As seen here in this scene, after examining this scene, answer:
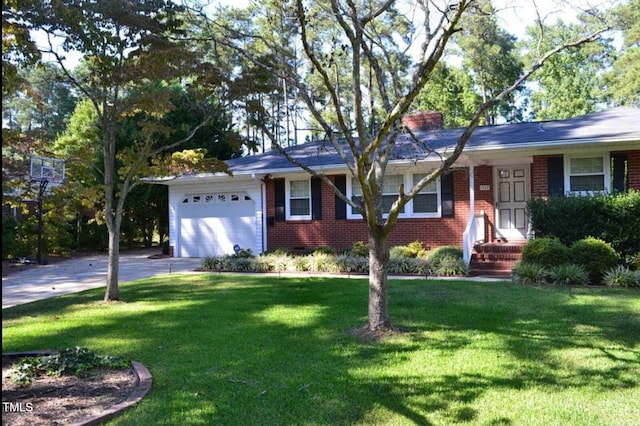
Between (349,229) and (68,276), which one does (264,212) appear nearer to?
(349,229)

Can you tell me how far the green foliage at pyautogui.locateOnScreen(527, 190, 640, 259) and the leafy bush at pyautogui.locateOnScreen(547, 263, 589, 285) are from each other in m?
1.67

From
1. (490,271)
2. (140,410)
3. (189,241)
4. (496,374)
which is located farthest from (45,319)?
(189,241)

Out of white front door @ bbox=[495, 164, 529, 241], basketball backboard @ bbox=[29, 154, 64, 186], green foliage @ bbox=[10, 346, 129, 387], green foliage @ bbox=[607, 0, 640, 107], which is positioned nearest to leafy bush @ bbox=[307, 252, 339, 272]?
white front door @ bbox=[495, 164, 529, 241]

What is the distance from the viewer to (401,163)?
13820 mm

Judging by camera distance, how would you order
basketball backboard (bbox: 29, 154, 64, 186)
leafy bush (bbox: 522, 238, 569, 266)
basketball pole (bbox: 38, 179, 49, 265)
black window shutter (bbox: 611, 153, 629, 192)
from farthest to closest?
basketball pole (bbox: 38, 179, 49, 265)
basketball backboard (bbox: 29, 154, 64, 186)
black window shutter (bbox: 611, 153, 629, 192)
leafy bush (bbox: 522, 238, 569, 266)

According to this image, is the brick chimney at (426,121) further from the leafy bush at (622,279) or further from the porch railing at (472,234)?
the leafy bush at (622,279)

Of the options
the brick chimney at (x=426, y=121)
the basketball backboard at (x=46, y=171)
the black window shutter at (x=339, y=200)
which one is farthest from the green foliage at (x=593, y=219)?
the basketball backboard at (x=46, y=171)

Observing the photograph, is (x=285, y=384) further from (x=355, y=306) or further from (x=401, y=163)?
(x=401, y=163)

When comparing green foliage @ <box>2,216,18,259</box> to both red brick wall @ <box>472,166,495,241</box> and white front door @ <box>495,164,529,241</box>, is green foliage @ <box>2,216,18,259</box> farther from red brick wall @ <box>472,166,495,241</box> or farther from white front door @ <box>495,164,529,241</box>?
white front door @ <box>495,164,529,241</box>

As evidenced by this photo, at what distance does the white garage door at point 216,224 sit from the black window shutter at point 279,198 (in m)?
1.01

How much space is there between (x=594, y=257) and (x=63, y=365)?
30.0 ft

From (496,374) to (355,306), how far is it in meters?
3.39

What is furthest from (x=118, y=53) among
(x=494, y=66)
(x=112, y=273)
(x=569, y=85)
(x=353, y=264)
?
(x=569, y=85)

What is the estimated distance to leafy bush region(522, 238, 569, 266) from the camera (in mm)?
9898
